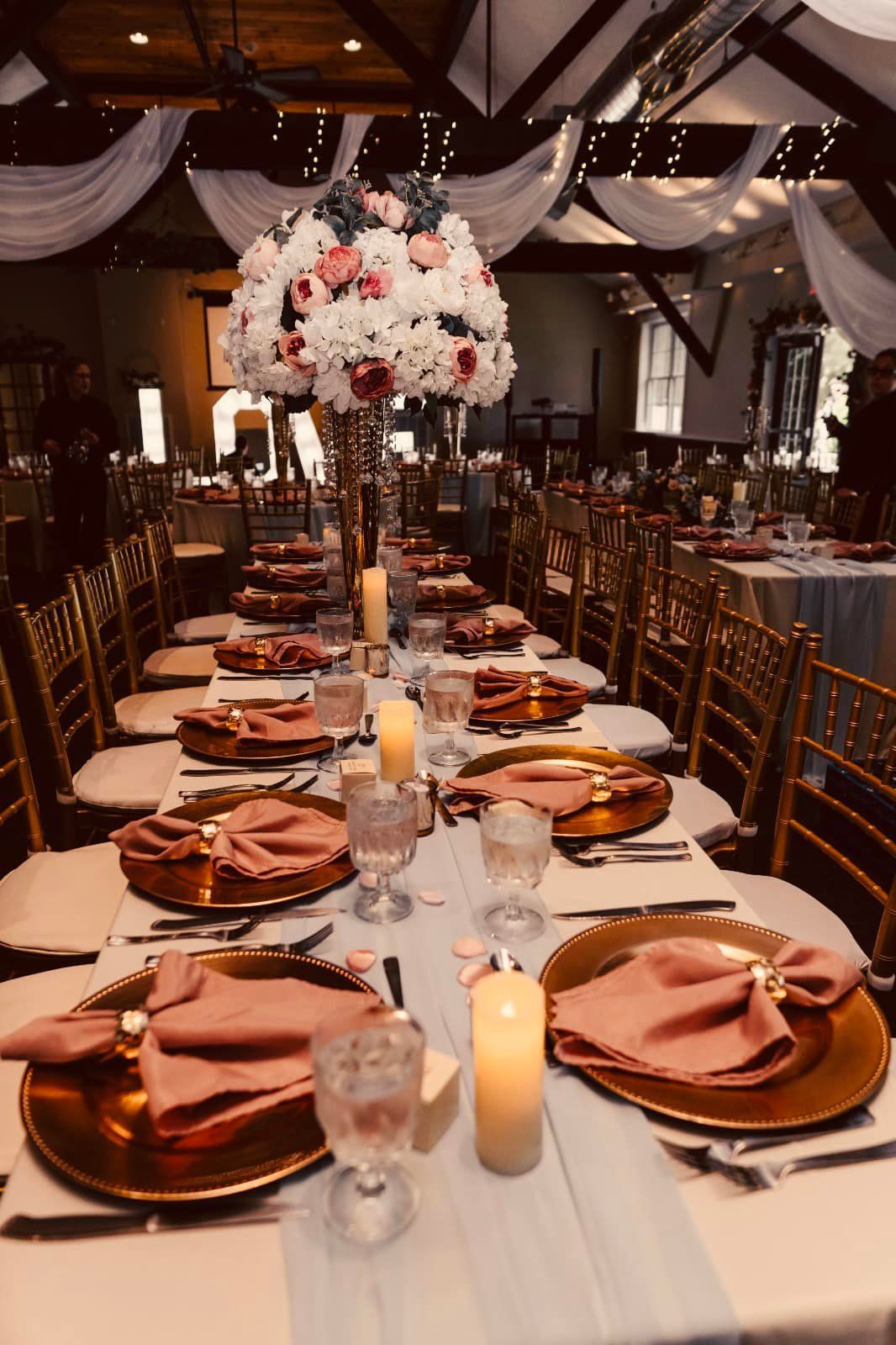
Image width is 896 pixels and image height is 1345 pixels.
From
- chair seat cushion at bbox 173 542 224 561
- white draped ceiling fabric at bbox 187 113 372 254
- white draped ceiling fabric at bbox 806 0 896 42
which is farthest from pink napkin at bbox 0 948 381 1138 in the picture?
white draped ceiling fabric at bbox 187 113 372 254

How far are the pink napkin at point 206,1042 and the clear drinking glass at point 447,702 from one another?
0.68m

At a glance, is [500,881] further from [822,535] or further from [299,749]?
[822,535]

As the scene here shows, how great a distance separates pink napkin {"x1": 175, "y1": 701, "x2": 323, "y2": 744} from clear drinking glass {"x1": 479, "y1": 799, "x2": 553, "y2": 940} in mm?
645

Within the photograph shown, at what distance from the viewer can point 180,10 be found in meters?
7.18

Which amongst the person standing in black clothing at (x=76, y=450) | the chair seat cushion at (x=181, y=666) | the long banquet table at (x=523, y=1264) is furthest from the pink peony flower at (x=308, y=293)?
the person standing in black clothing at (x=76, y=450)

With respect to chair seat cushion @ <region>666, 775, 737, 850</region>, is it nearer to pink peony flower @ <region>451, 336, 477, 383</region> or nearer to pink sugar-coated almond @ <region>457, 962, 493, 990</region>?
pink sugar-coated almond @ <region>457, 962, 493, 990</region>

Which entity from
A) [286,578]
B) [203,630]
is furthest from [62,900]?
[203,630]

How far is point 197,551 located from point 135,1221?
510 centimetres

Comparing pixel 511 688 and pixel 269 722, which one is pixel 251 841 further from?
pixel 511 688

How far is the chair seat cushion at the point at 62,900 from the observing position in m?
1.54

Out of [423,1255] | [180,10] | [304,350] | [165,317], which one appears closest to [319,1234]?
[423,1255]

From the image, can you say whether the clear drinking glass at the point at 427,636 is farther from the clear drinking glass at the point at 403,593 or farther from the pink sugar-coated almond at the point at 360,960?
the pink sugar-coated almond at the point at 360,960

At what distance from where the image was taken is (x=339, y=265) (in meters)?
1.87

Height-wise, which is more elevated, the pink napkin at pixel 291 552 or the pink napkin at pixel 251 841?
the pink napkin at pixel 291 552
